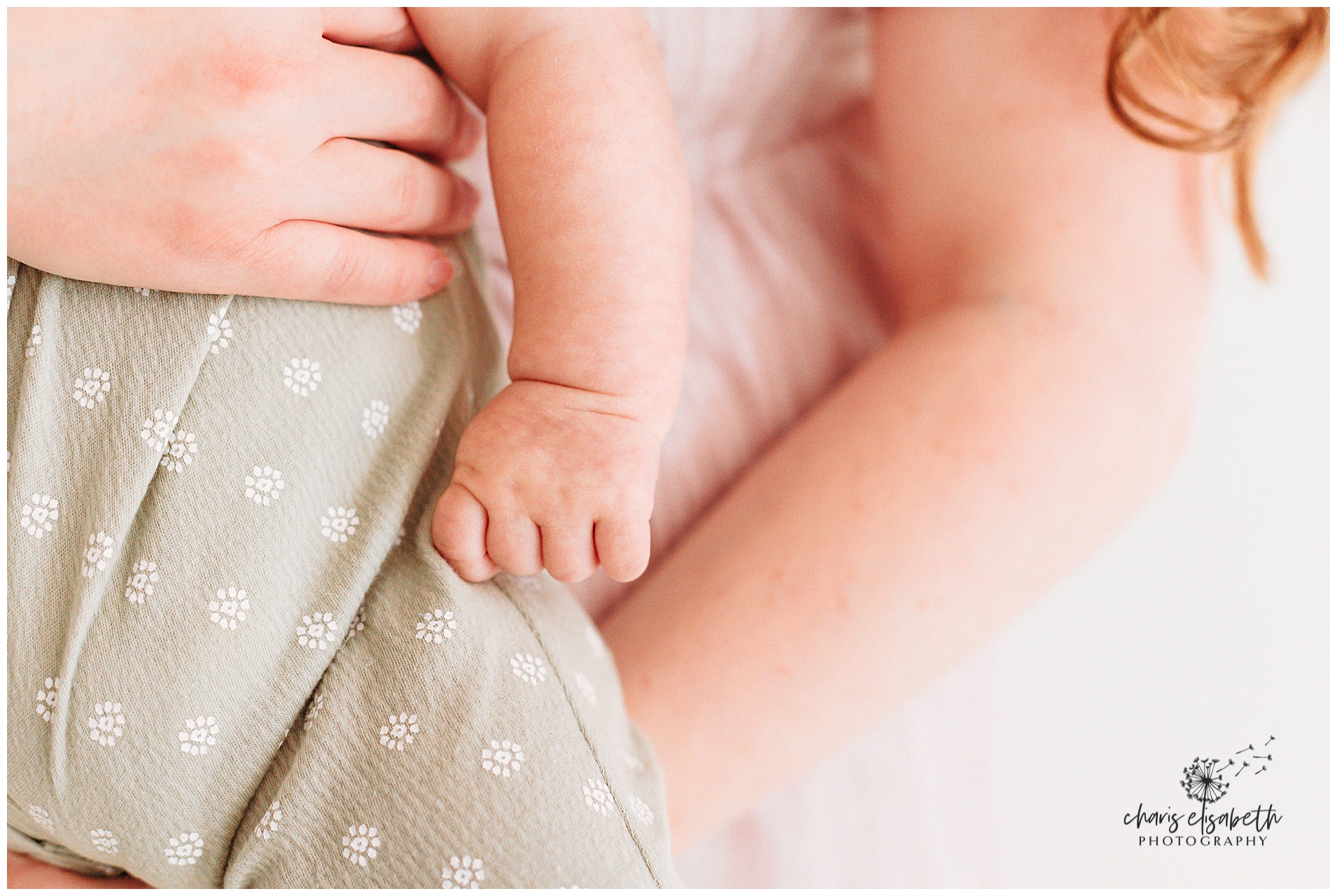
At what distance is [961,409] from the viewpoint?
0.71m

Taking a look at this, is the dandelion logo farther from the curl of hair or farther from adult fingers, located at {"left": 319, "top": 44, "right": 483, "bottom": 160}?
adult fingers, located at {"left": 319, "top": 44, "right": 483, "bottom": 160}

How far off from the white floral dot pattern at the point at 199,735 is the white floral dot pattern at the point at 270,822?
5 cm

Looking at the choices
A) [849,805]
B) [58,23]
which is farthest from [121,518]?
[849,805]

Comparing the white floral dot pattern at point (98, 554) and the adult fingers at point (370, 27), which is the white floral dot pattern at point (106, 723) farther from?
Answer: the adult fingers at point (370, 27)

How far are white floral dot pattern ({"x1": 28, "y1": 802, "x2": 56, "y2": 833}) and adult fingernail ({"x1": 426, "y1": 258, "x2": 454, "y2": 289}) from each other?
0.39m

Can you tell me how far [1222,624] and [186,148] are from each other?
1.17 m

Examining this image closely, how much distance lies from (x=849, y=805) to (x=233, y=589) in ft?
1.94

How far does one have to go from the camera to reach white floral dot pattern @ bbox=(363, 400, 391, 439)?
52 centimetres

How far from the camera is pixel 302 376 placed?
50 centimetres

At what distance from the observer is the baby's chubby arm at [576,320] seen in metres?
0.49

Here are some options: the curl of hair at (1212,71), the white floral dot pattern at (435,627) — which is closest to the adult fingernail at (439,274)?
the white floral dot pattern at (435,627)

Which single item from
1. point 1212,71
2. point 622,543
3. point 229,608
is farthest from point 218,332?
point 1212,71

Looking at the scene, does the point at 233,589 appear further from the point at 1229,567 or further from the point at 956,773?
the point at 1229,567
